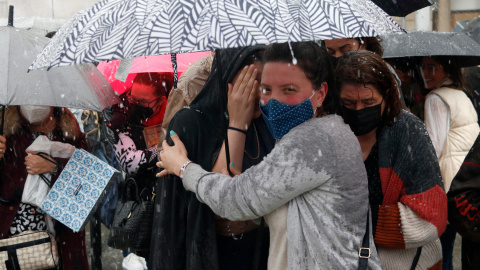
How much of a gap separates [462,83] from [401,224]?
2963mm

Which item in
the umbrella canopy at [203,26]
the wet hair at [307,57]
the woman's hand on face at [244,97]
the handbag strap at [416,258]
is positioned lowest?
the handbag strap at [416,258]

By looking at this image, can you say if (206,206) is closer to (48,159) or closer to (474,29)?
(48,159)

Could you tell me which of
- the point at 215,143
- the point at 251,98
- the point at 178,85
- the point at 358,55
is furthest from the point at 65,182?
the point at 358,55

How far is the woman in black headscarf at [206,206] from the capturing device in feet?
9.11

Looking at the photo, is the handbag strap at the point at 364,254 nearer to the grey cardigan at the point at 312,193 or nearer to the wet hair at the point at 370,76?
the grey cardigan at the point at 312,193

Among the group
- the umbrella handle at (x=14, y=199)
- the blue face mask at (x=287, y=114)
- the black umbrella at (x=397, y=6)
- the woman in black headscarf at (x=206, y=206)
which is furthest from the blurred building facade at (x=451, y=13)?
the blue face mask at (x=287, y=114)

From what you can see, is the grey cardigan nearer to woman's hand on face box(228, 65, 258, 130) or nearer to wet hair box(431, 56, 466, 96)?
woman's hand on face box(228, 65, 258, 130)

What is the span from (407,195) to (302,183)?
0.84 m

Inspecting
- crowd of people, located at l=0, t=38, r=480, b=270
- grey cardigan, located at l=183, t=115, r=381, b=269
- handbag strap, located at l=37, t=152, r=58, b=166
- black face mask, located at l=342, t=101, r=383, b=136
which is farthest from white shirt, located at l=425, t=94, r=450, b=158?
handbag strap, located at l=37, t=152, r=58, b=166

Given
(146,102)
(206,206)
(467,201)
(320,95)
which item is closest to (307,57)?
(320,95)

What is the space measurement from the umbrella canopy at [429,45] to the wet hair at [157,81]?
2012 millimetres

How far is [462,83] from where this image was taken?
5.29m

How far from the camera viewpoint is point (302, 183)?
2236 mm

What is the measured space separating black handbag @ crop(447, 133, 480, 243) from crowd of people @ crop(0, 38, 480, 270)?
294mm
